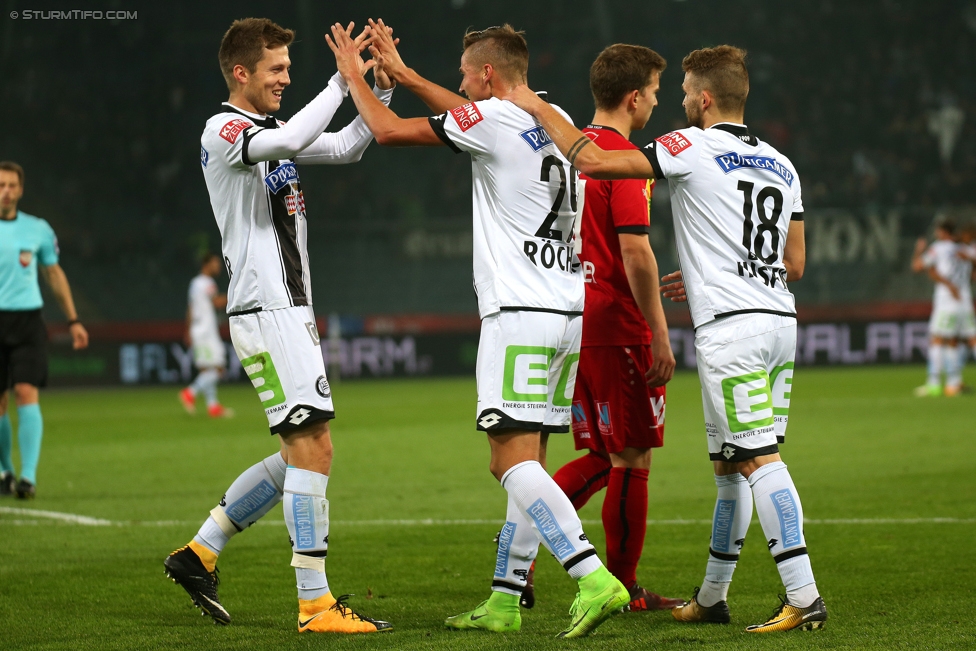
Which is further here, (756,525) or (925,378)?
(925,378)

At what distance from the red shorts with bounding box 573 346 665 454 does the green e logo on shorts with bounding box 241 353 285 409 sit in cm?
133

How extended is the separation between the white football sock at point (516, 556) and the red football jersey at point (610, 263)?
985mm

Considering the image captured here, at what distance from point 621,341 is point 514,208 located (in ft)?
3.17

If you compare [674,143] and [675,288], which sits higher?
[674,143]

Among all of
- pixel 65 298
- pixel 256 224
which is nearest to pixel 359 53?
pixel 256 224

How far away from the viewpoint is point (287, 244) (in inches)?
188

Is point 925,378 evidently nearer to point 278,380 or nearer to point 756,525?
point 756,525

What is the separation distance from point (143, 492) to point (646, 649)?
19.9ft

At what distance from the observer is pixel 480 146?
443 cm

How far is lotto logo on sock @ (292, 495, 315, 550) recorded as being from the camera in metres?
4.59

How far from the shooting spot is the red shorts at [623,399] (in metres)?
5.06

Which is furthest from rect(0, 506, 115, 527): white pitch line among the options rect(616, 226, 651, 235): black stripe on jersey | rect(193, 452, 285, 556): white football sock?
rect(616, 226, 651, 235): black stripe on jersey

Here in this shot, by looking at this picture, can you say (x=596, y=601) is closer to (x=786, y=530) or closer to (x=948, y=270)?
(x=786, y=530)

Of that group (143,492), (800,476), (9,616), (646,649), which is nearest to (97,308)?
(143,492)
